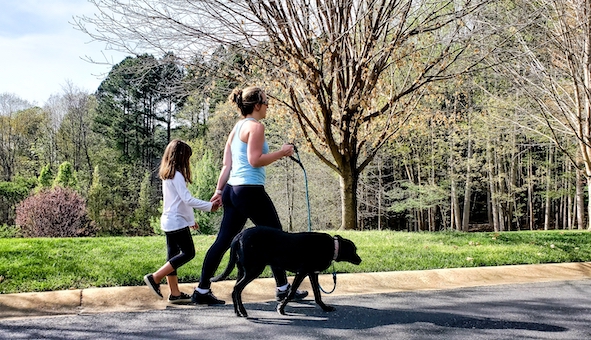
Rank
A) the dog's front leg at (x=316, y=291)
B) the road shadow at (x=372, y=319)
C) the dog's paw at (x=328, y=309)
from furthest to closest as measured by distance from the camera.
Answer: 1. the dog's paw at (x=328, y=309)
2. the dog's front leg at (x=316, y=291)
3. the road shadow at (x=372, y=319)

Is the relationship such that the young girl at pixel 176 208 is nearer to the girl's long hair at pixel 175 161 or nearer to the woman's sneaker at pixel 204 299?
the girl's long hair at pixel 175 161

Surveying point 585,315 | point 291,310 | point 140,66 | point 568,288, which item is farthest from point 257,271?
point 140,66

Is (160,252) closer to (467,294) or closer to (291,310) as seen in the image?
(291,310)

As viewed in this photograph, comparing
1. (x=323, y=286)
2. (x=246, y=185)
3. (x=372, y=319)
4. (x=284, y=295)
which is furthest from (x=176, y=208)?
(x=372, y=319)

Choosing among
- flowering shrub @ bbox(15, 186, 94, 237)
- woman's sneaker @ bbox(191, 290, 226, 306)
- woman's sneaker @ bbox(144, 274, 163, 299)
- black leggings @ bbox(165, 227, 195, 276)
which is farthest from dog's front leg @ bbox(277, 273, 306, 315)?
flowering shrub @ bbox(15, 186, 94, 237)

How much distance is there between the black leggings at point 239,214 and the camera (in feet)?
14.0

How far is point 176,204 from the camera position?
4.43 m

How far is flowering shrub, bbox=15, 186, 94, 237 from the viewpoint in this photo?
21.7m

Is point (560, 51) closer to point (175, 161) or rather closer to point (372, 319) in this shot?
point (372, 319)

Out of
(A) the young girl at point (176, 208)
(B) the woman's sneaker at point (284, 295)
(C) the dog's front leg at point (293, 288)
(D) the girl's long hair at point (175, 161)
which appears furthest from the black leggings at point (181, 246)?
(C) the dog's front leg at point (293, 288)

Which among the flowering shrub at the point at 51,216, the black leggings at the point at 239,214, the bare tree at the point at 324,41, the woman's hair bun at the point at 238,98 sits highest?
the bare tree at the point at 324,41

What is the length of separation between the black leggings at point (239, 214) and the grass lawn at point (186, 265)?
97 centimetres

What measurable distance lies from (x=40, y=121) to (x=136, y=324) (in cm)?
4136

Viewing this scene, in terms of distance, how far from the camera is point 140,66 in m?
9.20
